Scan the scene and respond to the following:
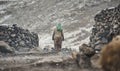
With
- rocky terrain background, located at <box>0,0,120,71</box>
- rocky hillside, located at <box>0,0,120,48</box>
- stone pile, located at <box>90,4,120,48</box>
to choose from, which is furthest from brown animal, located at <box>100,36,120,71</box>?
rocky hillside, located at <box>0,0,120,48</box>

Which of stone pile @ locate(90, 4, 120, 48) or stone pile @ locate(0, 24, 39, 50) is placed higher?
stone pile @ locate(90, 4, 120, 48)

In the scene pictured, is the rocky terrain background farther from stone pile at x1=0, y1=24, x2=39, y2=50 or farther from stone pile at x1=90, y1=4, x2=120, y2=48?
stone pile at x1=90, y1=4, x2=120, y2=48

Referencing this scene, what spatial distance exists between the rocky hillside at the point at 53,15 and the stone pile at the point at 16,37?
544cm

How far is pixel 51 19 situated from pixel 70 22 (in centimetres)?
Result: 248

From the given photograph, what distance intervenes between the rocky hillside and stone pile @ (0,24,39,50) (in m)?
5.44

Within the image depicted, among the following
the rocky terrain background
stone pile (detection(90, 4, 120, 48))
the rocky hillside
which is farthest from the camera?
the rocky hillside

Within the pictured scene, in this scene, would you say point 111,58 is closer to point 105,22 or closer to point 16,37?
point 105,22

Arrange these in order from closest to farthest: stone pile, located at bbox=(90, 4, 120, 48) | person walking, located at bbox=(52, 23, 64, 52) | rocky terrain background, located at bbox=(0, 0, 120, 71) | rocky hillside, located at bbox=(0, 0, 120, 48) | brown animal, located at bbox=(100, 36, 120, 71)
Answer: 1. brown animal, located at bbox=(100, 36, 120, 71)
2. stone pile, located at bbox=(90, 4, 120, 48)
3. person walking, located at bbox=(52, 23, 64, 52)
4. rocky terrain background, located at bbox=(0, 0, 120, 71)
5. rocky hillside, located at bbox=(0, 0, 120, 48)

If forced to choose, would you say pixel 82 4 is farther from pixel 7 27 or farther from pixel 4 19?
pixel 7 27

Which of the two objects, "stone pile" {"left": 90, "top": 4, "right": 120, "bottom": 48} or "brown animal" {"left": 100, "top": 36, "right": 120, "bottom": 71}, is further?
"stone pile" {"left": 90, "top": 4, "right": 120, "bottom": 48}

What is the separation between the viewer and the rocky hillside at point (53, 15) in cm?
2411

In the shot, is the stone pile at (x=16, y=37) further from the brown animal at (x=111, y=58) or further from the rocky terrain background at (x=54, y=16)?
the brown animal at (x=111, y=58)

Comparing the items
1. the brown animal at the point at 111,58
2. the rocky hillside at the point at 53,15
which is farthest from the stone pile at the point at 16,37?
the brown animal at the point at 111,58

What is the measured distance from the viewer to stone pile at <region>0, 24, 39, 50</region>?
594 inches
